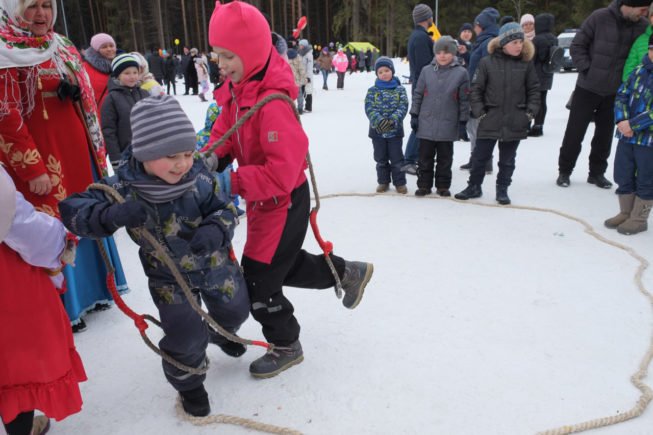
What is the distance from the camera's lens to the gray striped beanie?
5.41 feet

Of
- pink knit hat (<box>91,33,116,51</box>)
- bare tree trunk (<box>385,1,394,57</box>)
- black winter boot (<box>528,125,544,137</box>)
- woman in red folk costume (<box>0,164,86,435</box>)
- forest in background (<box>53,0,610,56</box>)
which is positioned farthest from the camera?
bare tree trunk (<box>385,1,394,57</box>)

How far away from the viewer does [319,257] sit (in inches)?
96.3

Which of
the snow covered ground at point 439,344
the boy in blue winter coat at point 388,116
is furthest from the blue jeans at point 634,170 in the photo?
the boy in blue winter coat at point 388,116

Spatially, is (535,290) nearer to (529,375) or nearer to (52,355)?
(529,375)

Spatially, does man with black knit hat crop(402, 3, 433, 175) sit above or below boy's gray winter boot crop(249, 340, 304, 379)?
above

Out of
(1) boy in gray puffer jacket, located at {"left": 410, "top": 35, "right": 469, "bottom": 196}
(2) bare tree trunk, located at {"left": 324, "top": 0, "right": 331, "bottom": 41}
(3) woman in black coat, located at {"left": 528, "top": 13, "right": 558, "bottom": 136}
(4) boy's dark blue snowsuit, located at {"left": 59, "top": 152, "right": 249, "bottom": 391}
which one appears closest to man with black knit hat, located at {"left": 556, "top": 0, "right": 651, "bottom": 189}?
(1) boy in gray puffer jacket, located at {"left": 410, "top": 35, "right": 469, "bottom": 196}

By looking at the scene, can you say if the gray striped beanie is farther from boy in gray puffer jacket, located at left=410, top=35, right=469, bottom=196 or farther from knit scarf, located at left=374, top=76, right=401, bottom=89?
knit scarf, located at left=374, top=76, right=401, bottom=89

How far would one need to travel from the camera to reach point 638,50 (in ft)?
14.0

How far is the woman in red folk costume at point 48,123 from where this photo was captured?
7.31 ft

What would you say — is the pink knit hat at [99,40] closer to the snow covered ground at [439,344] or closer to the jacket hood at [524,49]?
the snow covered ground at [439,344]

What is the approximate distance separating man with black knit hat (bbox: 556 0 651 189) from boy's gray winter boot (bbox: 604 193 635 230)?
1089 millimetres

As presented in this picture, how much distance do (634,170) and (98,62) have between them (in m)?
4.39

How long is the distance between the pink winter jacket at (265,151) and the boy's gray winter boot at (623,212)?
2974 mm

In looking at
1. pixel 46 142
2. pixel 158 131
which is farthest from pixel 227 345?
pixel 46 142
